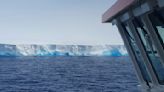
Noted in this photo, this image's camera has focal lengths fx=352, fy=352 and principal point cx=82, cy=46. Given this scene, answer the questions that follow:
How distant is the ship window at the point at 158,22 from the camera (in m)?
Answer: 7.12

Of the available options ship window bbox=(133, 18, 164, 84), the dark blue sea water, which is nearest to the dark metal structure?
ship window bbox=(133, 18, 164, 84)

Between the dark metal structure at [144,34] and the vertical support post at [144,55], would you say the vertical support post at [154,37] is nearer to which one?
the dark metal structure at [144,34]

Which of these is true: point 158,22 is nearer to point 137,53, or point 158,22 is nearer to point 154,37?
point 154,37

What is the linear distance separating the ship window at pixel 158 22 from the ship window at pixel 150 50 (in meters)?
0.55

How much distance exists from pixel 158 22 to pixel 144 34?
97cm

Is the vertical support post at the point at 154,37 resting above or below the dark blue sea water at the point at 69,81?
above

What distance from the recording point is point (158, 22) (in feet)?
24.0

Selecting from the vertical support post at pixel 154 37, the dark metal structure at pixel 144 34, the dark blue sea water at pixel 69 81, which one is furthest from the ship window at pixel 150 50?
the dark blue sea water at pixel 69 81

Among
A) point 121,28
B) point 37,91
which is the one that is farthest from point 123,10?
point 37,91

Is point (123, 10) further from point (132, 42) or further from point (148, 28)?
point (132, 42)

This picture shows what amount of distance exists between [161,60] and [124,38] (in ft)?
8.76

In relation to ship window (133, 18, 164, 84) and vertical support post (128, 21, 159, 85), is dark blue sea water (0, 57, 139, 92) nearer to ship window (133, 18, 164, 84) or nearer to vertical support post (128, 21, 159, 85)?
vertical support post (128, 21, 159, 85)

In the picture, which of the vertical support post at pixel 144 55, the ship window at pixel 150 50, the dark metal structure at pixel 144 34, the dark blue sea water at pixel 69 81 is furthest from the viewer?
the dark blue sea water at pixel 69 81

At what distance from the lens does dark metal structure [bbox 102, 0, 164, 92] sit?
712cm
